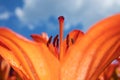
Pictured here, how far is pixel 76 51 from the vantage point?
89 centimetres

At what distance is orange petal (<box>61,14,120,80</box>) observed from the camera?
0.86m

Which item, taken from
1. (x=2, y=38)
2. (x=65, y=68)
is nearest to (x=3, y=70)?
(x=2, y=38)

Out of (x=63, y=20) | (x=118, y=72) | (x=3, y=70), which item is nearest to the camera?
(x=63, y=20)

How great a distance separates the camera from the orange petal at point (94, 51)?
861mm

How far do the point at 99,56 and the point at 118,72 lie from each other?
444mm

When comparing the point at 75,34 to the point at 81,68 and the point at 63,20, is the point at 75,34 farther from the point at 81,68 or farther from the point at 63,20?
the point at 81,68

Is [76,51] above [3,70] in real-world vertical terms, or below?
below

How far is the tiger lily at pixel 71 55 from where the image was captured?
86 cm

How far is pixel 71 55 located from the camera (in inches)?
34.4

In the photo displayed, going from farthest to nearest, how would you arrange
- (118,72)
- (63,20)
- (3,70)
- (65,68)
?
(118,72) → (3,70) → (63,20) → (65,68)

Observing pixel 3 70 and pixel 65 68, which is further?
pixel 3 70

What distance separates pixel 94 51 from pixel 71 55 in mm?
67

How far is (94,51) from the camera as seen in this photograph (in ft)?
2.93

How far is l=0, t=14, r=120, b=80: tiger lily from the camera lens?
33.9 inches
